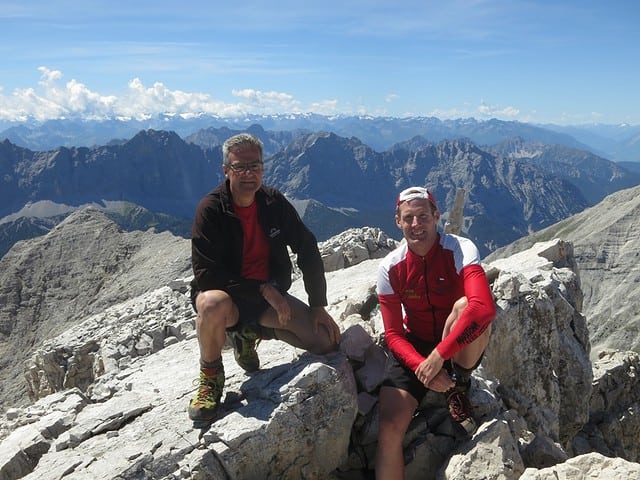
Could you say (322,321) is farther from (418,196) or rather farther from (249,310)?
(418,196)

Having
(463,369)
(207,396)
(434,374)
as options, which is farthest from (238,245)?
(463,369)

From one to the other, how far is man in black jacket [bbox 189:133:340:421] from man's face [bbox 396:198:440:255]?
201 cm

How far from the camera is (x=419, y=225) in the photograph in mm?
9672

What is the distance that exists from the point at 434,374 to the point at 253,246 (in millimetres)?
4340

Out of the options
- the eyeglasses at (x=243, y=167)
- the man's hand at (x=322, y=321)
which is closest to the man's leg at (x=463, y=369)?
the man's hand at (x=322, y=321)

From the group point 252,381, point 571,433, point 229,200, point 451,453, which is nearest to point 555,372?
point 571,433

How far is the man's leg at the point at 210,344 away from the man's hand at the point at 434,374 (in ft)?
12.3

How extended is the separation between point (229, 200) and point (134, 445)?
4.86 metres

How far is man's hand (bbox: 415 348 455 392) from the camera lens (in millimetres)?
9023

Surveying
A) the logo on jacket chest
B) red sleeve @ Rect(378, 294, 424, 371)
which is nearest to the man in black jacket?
the logo on jacket chest

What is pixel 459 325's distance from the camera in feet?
29.5

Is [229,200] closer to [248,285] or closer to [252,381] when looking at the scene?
[248,285]

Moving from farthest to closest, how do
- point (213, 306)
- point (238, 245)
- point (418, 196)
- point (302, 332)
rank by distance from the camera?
point (302, 332) < point (238, 245) < point (418, 196) < point (213, 306)

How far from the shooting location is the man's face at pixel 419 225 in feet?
31.7
